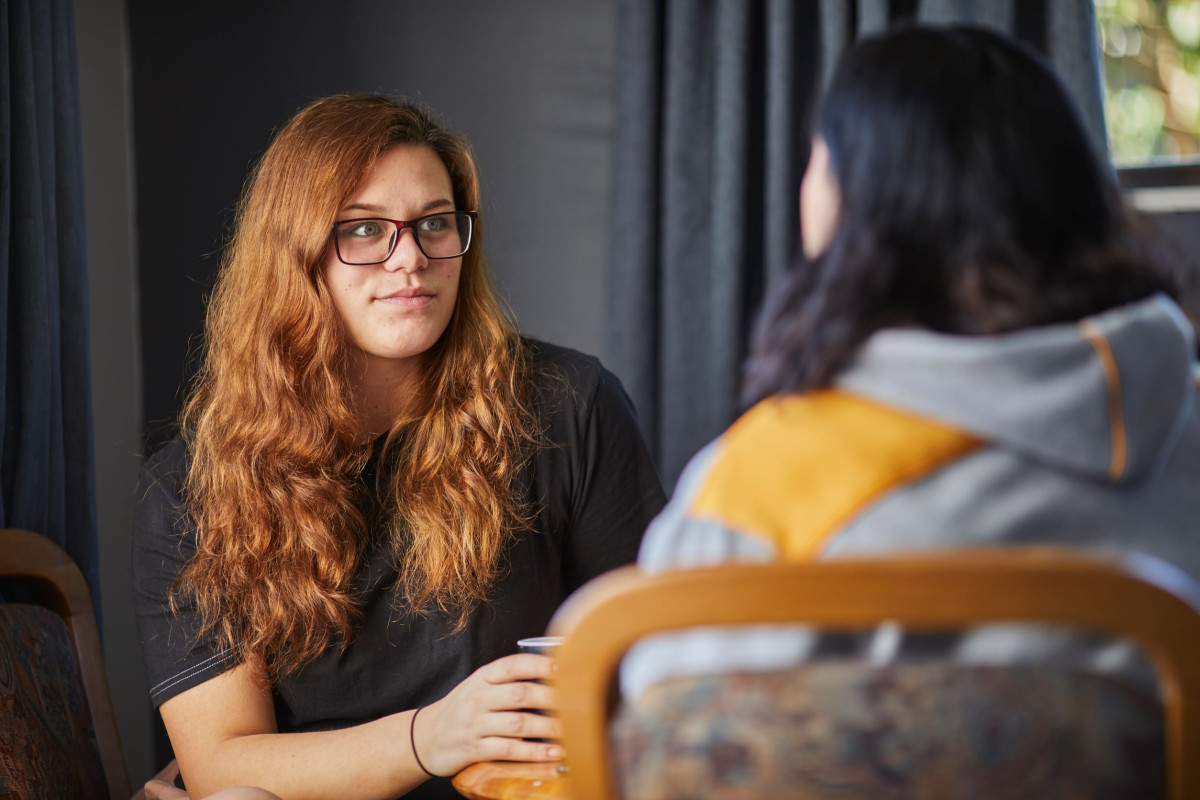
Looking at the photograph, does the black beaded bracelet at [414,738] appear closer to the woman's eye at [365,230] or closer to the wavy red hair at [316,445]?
the wavy red hair at [316,445]

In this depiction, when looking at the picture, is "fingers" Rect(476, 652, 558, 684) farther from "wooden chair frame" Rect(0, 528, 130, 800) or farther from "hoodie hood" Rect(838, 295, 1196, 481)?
"wooden chair frame" Rect(0, 528, 130, 800)

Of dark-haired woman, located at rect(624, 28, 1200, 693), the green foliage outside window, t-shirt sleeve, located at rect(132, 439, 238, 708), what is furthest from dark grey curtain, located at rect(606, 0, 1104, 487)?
dark-haired woman, located at rect(624, 28, 1200, 693)

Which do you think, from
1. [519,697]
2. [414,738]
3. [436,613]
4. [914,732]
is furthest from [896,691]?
[436,613]

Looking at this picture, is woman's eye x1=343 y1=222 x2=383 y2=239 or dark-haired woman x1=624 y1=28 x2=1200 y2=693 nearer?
dark-haired woman x1=624 y1=28 x2=1200 y2=693

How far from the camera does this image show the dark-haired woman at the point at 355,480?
1397 mm

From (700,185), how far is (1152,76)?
2.82 feet

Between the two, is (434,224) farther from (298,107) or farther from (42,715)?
(298,107)

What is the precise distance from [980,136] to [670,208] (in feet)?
4.41

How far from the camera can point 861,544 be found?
687mm

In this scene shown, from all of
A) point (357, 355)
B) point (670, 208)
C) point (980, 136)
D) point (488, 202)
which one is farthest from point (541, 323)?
point (980, 136)

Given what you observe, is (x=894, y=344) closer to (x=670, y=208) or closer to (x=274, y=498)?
(x=274, y=498)

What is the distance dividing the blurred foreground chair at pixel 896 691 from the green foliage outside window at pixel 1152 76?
1562 mm

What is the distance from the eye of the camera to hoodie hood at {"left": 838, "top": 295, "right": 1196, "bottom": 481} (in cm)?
68

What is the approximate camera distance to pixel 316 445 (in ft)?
4.84
